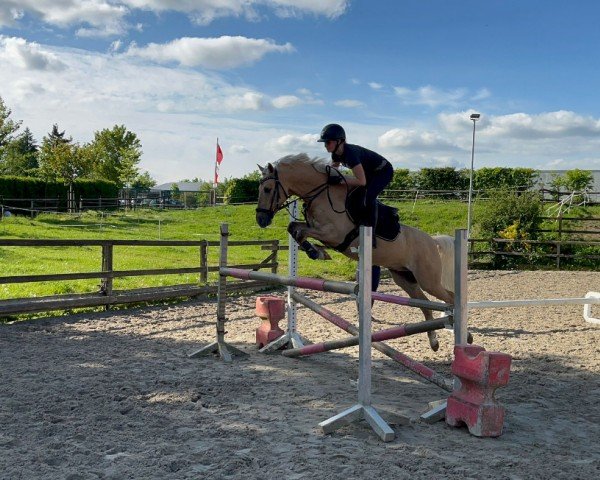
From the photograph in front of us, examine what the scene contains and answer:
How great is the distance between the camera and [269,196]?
543 cm

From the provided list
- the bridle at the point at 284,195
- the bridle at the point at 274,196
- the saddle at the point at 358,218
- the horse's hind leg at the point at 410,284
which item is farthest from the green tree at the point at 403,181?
the bridle at the point at 274,196

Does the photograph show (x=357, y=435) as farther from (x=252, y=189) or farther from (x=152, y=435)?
(x=252, y=189)

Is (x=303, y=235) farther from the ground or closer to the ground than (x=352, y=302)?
farther from the ground

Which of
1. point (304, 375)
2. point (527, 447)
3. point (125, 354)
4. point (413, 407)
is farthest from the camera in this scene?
point (125, 354)

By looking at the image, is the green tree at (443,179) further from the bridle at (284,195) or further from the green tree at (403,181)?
the bridle at (284,195)

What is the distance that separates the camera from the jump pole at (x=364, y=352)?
3838 mm

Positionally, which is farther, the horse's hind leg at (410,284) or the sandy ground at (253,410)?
the horse's hind leg at (410,284)

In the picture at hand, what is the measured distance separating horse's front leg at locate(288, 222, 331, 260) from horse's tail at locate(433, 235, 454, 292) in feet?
5.00

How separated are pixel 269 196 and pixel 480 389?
2505 millimetres

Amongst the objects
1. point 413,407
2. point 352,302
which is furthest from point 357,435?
point 352,302

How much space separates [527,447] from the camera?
3672 mm

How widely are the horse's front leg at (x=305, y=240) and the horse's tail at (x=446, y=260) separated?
152cm

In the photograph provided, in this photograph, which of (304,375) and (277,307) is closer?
(304,375)

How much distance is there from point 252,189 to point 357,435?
37.8 m
